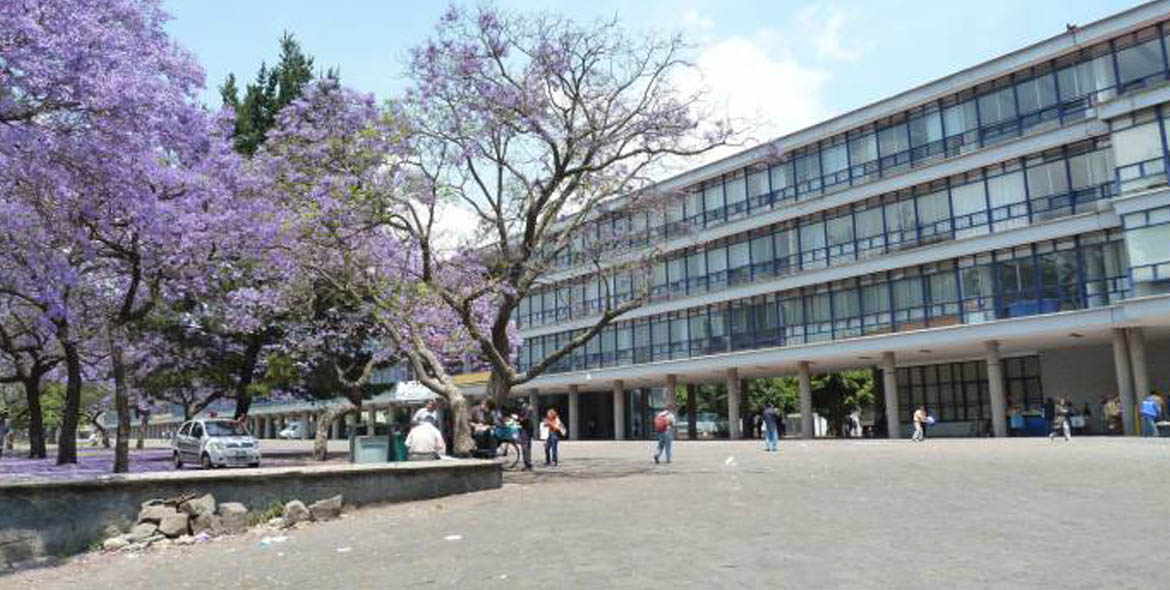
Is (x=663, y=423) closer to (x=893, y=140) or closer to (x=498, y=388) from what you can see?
(x=498, y=388)

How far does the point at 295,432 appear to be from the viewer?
95.5m

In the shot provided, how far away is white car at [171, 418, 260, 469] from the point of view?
27688 mm

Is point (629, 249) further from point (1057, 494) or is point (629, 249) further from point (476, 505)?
point (1057, 494)

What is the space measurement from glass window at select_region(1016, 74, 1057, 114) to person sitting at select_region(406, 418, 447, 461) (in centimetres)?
2651

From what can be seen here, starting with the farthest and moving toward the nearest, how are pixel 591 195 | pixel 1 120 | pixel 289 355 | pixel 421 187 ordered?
pixel 289 355 → pixel 591 195 → pixel 421 187 → pixel 1 120

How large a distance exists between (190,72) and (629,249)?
13.7 m

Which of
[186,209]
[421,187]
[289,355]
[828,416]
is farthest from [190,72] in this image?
[828,416]

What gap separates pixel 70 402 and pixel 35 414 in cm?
1047

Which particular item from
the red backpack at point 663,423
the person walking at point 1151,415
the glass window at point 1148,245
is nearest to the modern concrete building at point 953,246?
the glass window at point 1148,245

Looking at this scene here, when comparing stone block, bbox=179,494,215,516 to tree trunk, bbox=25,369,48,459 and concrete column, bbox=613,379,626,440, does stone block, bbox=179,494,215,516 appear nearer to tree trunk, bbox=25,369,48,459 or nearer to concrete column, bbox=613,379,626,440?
tree trunk, bbox=25,369,48,459

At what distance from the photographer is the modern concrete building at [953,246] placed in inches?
1180

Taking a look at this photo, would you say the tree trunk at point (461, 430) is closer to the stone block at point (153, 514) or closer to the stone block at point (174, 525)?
the stone block at point (174, 525)

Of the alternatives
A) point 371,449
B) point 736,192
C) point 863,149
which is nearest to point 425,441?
point 371,449

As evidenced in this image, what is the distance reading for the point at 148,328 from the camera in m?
30.5
